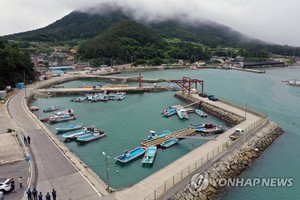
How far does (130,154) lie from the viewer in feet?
84.9

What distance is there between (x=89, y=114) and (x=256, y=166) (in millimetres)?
25430

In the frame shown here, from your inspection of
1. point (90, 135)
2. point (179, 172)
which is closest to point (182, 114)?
point (90, 135)

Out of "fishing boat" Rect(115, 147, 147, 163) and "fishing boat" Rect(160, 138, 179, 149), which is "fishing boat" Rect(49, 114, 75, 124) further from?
"fishing boat" Rect(160, 138, 179, 149)

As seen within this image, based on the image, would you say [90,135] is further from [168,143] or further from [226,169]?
[226,169]

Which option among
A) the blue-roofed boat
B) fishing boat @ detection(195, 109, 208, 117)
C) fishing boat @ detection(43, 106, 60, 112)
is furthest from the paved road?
fishing boat @ detection(195, 109, 208, 117)

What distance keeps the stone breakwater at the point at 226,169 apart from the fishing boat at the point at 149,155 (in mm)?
5450

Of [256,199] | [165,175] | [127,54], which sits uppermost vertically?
[127,54]

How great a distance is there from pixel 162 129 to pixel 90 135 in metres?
8.70

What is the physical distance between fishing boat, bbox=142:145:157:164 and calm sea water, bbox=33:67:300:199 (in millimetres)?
543

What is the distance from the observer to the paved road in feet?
55.7

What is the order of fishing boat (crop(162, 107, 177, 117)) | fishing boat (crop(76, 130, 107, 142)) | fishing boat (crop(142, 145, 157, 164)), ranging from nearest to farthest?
fishing boat (crop(142, 145, 157, 164)), fishing boat (crop(76, 130, 107, 142)), fishing boat (crop(162, 107, 177, 117))

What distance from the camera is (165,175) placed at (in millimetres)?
19766

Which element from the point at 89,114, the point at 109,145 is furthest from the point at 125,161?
the point at 89,114

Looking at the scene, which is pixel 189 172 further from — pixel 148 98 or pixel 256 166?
pixel 148 98
